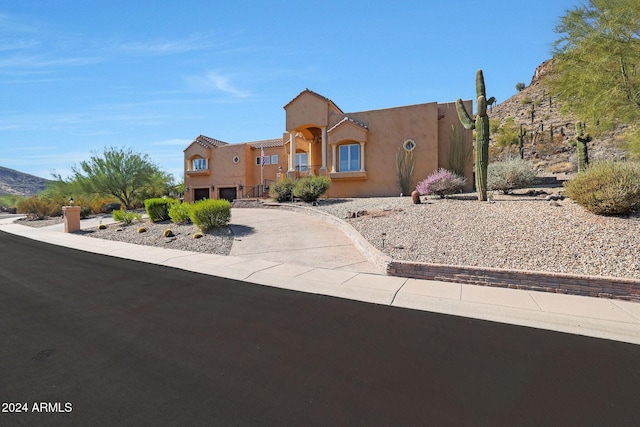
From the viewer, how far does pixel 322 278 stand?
23.7ft

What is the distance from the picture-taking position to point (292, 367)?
3.43 meters

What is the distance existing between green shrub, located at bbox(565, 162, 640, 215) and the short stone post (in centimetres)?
2295

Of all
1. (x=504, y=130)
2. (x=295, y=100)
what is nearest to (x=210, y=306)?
(x=295, y=100)

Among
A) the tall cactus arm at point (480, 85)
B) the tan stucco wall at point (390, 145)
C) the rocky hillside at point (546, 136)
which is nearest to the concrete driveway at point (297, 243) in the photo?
the tall cactus arm at point (480, 85)

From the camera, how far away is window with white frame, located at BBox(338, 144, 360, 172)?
23.3 meters

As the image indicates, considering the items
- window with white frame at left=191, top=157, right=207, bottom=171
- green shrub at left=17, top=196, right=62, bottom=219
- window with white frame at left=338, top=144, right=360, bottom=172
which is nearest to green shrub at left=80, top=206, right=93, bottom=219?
green shrub at left=17, top=196, right=62, bottom=219

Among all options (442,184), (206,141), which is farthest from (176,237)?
(206,141)

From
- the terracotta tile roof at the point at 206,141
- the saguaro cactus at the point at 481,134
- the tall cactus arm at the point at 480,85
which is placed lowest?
the saguaro cactus at the point at 481,134

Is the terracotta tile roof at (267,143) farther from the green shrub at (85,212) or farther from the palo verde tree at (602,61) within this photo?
the palo verde tree at (602,61)

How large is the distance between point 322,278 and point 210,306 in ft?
8.73

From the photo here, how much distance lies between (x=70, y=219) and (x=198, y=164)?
57.6ft

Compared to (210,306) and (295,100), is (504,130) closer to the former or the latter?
(295,100)

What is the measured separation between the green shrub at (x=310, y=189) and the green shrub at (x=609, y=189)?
1139 centimetres

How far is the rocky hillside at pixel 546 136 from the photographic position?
3499cm
